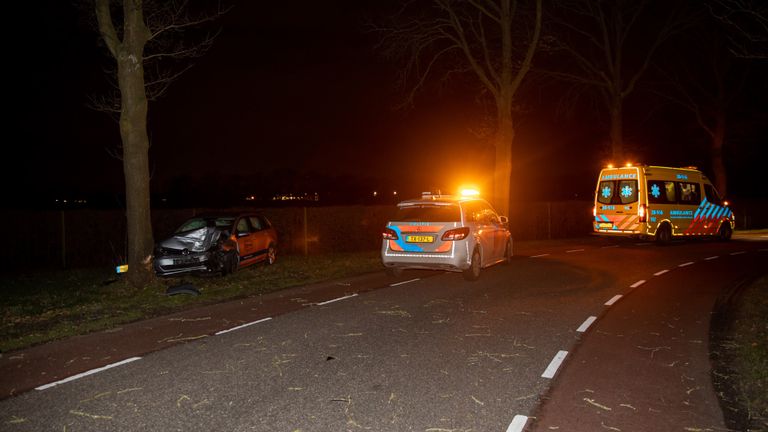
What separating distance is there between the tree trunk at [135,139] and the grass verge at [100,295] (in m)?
0.60

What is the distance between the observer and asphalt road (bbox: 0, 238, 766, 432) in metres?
4.45

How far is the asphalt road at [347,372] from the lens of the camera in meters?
4.45

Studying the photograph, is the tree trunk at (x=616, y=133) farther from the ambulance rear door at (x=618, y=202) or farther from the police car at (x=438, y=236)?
the police car at (x=438, y=236)

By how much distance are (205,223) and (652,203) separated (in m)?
15.7

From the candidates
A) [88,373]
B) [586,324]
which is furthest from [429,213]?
[88,373]

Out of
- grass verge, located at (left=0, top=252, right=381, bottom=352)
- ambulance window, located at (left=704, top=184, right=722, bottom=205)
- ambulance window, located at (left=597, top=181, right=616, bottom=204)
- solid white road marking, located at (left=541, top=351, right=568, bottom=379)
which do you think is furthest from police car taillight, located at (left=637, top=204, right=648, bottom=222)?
solid white road marking, located at (left=541, top=351, right=568, bottom=379)

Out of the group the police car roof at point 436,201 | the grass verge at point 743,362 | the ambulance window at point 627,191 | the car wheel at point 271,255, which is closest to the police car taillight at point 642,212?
the ambulance window at point 627,191

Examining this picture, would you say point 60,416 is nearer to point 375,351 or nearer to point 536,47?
point 375,351

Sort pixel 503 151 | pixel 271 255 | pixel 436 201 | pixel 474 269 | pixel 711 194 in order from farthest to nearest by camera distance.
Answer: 1. pixel 711 194
2. pixel 503 151
3. pixel 271 255
4. pixel 474 269
5. pixel 436 201

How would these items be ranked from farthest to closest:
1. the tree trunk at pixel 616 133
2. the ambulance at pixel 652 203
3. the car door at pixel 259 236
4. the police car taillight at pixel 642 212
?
the tree trunk at pixel 616 133, the ambulance at pixel 652 203, the police car taillight at pixel 642 212, the car door at pixel 259 236

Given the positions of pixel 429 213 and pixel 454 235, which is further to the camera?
pixel 429 213

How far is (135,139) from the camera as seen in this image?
36.2 feet

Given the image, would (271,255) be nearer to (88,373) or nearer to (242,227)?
(242,227)

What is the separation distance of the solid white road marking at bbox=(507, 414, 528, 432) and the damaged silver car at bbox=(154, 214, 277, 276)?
9.43 metres
